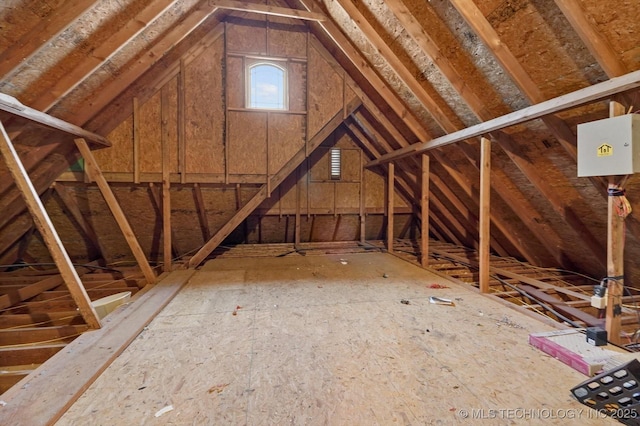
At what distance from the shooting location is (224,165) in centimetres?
417

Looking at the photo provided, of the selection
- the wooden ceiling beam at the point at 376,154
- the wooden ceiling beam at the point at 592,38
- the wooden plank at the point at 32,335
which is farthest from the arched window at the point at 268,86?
the wooden plank at the point at 32,335

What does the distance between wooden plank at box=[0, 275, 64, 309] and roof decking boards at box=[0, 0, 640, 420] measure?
0.90m

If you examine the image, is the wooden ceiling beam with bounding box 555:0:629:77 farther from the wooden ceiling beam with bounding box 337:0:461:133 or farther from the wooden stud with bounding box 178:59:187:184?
the wooden stud with bounding box 178:59:187:184

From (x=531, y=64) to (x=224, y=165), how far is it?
376 centimetres

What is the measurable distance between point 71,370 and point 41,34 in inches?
89.8

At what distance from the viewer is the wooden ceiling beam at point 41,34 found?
75.1 inches

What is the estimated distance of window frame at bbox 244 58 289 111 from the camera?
4230 mm

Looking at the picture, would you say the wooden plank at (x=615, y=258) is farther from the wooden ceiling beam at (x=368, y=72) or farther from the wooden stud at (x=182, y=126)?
the wooden stud at (x=182, y=126)

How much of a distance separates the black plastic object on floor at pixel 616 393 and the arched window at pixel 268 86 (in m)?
4.39

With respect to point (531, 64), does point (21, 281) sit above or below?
below

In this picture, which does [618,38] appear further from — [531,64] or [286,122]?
[286,122]

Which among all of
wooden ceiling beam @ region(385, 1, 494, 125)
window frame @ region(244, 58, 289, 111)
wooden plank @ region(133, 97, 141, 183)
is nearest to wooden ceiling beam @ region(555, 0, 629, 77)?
wooden ceiling beam @ region(385, 1, 494, 125)

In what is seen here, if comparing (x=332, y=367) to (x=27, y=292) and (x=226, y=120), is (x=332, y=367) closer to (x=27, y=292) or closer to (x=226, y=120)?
(x=27, y=292)

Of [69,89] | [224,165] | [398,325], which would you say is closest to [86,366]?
[398,325]
